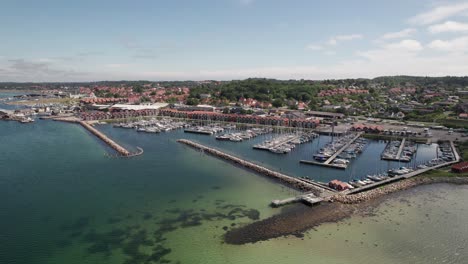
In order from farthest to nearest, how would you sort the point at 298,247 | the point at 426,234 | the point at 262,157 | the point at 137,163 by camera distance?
the point at 262,157, the point at 137,163, the point at 426,234, the point at 298,247

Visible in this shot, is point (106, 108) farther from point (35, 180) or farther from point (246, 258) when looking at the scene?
point (246, 258)

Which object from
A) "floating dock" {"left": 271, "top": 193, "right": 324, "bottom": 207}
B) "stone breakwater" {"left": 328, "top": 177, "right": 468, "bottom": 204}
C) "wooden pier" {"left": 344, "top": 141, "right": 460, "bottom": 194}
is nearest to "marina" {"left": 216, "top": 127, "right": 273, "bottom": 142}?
"wooden pier" {"left": 344, "top": 141, "right": 460, "bottom": 194}

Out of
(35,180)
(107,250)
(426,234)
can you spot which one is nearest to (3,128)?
(35,180)

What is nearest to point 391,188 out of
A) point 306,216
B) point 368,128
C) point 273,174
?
point 306,216

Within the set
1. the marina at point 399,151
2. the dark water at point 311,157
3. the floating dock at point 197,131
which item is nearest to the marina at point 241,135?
the dark water at point 311,157

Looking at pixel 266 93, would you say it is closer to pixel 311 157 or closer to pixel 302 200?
pixel 311 157
